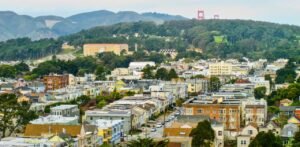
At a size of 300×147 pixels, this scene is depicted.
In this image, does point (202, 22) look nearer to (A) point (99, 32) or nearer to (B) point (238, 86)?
(A) point (99, 32)

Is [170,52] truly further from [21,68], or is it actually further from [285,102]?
[285,102]

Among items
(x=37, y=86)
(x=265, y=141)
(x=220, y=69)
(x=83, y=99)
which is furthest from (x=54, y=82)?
(x=265, y=141)

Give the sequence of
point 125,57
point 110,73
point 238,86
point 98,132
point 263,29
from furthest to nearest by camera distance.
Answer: point 263,29, point 125,57, point 110,73, point 238,86, point 98,132

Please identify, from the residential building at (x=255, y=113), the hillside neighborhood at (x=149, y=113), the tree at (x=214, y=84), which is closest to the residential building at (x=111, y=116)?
the hillside neighborhood at (x=149, y=113)

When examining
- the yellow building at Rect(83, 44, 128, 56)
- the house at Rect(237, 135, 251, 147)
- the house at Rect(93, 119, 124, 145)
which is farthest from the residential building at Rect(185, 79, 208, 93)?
the yellow building at Rect(83, 44, 128, 56)

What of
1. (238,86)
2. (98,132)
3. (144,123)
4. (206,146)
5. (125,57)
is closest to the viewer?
(206,146)

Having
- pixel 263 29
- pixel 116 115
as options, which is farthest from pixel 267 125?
pixel 263 29
